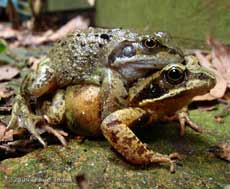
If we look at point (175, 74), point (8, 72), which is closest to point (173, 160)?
A: point (175, 74)

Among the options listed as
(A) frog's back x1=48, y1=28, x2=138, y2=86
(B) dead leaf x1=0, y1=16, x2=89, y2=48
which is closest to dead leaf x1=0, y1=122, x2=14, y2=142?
(A) frog's back x1=48, y1=28, x2=138, y2=86

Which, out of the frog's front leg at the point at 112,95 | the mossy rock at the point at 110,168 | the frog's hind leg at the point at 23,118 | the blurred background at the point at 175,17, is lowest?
the mossy rock at the point at 110,168

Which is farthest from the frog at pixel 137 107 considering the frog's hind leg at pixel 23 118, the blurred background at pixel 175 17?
the blurred background at pixel 175 17

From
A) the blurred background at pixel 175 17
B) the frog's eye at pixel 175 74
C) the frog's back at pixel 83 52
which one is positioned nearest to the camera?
the frog's eye at pixel 175 74

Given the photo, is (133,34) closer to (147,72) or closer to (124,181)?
(147,72)

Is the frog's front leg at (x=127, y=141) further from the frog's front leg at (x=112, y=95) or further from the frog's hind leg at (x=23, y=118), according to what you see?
the frog's hind leg at (x=23, y=118)

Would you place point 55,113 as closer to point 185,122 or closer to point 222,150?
point 185,122

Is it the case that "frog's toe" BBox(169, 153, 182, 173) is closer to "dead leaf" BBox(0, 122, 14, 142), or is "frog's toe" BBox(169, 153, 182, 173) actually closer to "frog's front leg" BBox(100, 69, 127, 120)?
"frog's front leg" BBox(100, 69, 127, 120)
